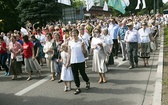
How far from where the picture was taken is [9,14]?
1048 inches

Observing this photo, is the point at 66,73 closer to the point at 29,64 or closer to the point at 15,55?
the point at 29,64

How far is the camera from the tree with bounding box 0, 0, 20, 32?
84.8ft

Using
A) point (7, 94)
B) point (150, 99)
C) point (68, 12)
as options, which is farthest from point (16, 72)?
point (68, 12)

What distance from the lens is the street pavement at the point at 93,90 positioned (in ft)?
22.9

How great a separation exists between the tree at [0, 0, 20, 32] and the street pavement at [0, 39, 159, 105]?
1615cm

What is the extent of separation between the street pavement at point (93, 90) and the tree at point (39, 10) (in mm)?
14536

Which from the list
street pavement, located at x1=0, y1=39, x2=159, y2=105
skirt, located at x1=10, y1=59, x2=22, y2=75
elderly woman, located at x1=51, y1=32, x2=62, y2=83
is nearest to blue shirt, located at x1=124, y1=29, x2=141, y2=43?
street pavement, located at x1=0, y1=39, x2=159, y2=105

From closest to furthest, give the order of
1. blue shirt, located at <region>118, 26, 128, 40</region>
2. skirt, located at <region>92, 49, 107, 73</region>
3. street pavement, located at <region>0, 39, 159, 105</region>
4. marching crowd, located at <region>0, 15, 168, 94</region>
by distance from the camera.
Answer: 1. street pavement, located at <region>0, 39, 159, 105</region>
2. marching crowd, located at <region>0, 15, 168, 94</region>
3. skirt, located at <region>92, 49, 107, 73</region>
4. blue shirt, located at <region>118, 26, 128, 40</region>

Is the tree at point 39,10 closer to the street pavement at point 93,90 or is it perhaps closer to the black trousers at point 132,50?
the street pavement at point 93,90

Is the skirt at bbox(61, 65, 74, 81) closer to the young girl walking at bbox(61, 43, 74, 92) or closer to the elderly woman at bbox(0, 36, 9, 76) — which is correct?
the young girl walking at bbox(61, 43, 74, 92)

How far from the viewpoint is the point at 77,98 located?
7.25 m

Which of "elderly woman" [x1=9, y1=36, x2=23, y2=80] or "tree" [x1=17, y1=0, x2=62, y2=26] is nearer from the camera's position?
"elderly woman" [x1=9, y1=36, x2=23, y2=80]

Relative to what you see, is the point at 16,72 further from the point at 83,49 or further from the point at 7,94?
the point at 83,49

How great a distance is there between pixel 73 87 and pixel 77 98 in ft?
4.04
